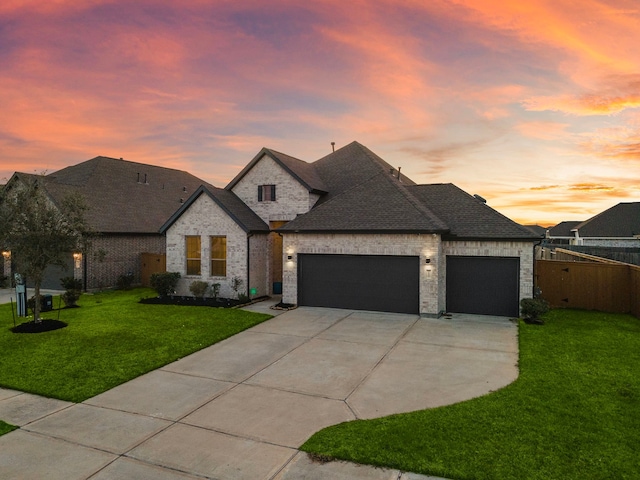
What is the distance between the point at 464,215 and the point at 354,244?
17.2ft

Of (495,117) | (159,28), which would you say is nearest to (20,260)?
(159,28)

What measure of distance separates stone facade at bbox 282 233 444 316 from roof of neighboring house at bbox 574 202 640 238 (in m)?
49.7

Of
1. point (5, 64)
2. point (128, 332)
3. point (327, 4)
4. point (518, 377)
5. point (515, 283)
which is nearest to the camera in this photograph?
point (518, 377)

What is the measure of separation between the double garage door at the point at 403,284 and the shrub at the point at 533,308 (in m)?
1.04

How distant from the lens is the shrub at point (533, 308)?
14258mm

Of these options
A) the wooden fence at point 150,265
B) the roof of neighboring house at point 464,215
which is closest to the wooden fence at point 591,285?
the roof of neighboring house at point 464,215

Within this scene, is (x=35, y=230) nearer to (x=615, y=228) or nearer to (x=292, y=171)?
(x=292, y=171)

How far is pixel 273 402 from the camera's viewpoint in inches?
299

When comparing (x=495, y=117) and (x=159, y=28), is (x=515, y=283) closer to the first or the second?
(x=495, y=117)

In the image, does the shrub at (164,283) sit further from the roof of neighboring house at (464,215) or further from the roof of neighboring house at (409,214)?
the roof of neighboring house at (464,215)

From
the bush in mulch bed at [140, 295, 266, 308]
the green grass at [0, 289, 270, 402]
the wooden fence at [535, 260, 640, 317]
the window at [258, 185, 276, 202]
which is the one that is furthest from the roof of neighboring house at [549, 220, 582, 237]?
the green grass at [0, 289, 270, 402]

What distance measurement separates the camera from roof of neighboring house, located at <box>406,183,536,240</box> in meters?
15.9

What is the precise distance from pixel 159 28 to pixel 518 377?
18103 millimetres

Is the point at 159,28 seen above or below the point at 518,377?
above
